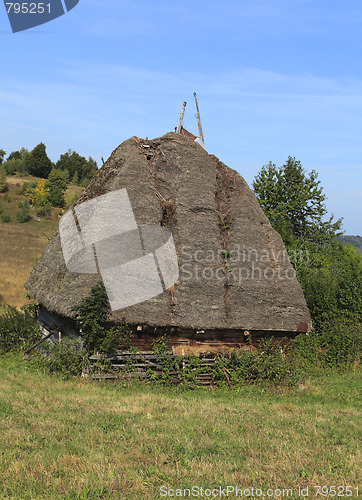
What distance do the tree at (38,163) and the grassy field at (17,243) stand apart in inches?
107

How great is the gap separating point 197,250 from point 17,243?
3560 centimetres

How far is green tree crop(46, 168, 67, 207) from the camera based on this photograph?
207 ft

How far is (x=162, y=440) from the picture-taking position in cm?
735

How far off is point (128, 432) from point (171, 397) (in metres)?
3.02

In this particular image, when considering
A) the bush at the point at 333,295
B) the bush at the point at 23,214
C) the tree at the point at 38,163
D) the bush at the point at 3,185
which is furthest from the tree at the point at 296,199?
the tree at the point at 38,163

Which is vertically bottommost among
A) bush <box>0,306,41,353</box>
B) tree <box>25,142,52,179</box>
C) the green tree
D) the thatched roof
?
bush <box>0,306,41,353</box>

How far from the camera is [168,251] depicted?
1293 cm

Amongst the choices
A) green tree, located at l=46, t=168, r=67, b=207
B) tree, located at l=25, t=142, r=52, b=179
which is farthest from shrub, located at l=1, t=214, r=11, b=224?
tree, located at l=25, t=142, r=52, b=179

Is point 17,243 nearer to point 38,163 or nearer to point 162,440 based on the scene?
point 38,163

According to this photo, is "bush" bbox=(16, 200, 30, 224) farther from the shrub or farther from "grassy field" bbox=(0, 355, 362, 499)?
"grassy field" bbox=(0, 355, 362, 499)

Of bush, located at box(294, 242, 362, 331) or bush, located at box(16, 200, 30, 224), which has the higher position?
bush, located at box(16, 200, 30, 224)

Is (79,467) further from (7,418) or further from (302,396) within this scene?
(302,396)

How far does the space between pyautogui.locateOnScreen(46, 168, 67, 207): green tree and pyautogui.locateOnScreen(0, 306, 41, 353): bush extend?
49.8 metres

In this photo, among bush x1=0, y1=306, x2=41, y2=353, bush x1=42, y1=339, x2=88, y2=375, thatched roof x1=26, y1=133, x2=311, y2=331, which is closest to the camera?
bush x1=42, y1=339, x2=88, y2=375
